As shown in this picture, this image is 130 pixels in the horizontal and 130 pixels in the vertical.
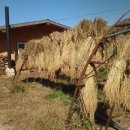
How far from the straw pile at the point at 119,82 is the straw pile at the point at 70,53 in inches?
38.9

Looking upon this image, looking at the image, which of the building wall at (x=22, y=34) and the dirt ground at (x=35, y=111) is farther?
the building wall at (x=22, y=34)

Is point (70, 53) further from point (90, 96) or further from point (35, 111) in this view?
point (90, 96)

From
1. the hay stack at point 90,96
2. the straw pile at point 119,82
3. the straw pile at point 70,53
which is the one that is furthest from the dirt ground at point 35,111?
the straw pile at point 119,82

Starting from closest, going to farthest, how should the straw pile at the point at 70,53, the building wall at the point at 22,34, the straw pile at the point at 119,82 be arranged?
the straw pile at the point at 119,82 < the straw pile at the point at 70,53 < the building wall at the point at 22,34

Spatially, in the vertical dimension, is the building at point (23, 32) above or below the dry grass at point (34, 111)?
above

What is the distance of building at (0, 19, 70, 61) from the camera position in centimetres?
2239

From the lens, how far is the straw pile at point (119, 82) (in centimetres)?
687

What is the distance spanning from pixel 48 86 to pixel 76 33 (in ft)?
21.7

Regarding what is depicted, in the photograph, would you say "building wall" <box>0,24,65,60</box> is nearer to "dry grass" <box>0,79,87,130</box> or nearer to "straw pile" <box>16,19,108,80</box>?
"straw pile" <box>16,19,108,80</box>

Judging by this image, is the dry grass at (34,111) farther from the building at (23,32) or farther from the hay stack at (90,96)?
the building at (23,32)

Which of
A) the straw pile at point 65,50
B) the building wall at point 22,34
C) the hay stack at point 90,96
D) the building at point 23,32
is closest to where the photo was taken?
the hay stack at point 90,96

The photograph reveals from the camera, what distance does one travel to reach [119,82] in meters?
6.91

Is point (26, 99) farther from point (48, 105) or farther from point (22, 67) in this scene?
point (22, 67)

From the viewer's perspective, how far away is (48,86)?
55.2ft
